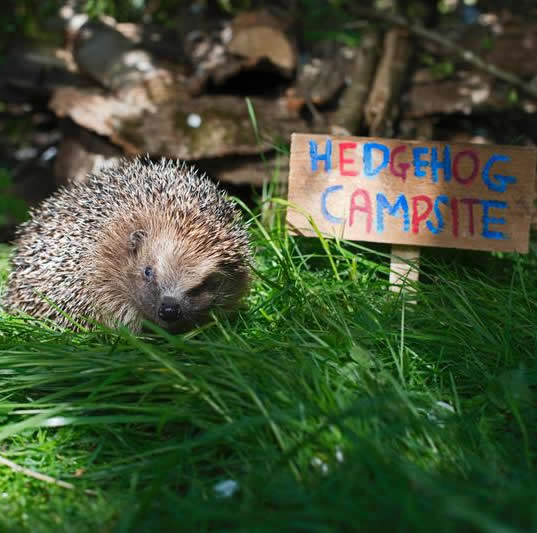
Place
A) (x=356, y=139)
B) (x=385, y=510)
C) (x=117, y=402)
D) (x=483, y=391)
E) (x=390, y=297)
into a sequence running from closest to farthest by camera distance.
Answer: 1. (x=385, y=510)
2. (x=117, y=402)
3. (x=483, y=391)
4. (x=390, y=297)
5. (x=356, y=139)

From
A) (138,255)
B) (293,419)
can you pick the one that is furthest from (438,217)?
(293,419)

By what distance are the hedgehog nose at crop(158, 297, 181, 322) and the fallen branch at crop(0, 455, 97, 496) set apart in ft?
3.69

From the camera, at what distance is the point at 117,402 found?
2926mm

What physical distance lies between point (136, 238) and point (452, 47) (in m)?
4.07

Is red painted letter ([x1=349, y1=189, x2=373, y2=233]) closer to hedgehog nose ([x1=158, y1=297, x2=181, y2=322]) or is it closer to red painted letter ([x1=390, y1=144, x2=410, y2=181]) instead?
red painted letter ([x1=390, y1=144, x2=410, y2=181])

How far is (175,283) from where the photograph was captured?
368 centimetres

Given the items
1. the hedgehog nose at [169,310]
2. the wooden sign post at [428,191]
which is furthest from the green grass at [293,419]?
the wooden sign post at [428,191]

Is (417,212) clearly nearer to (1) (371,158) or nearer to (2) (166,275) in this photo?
(1) (371,158)

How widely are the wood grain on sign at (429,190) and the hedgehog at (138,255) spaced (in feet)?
2.34

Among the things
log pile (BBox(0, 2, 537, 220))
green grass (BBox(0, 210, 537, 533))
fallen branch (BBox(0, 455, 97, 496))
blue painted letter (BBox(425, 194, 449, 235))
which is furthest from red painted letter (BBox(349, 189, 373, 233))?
fallen branch (BBox(0, 455, 97, 496))

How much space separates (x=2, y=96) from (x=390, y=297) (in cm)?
585

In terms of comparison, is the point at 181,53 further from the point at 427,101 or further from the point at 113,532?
the point at 113,532

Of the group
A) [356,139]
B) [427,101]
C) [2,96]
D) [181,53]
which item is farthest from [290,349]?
[2,96]

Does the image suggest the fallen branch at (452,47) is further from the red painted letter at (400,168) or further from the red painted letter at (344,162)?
the red painted letter at (344,162)
